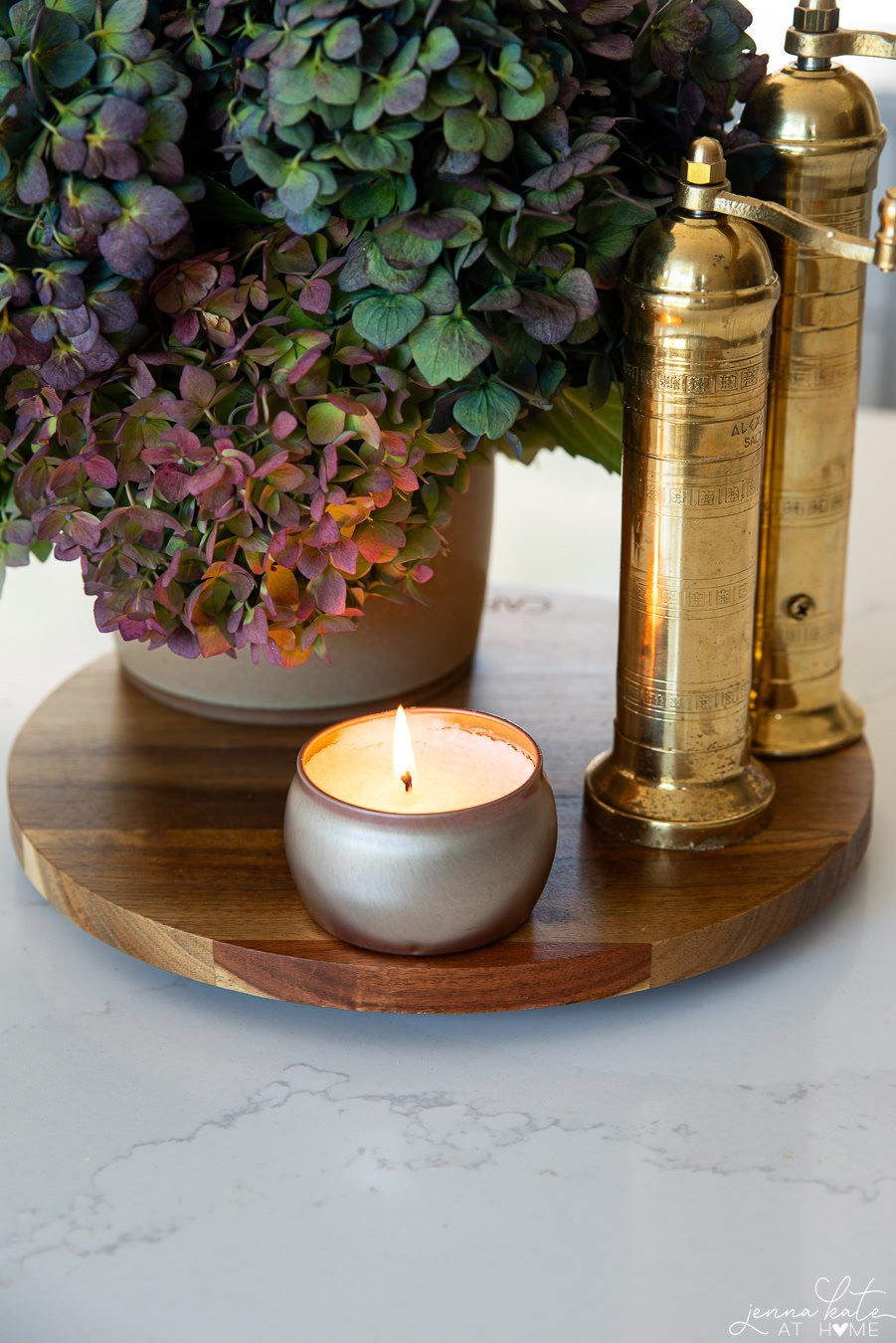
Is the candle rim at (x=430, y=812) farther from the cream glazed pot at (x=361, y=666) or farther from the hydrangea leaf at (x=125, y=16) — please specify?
the hydrangea leaf at (x=125, y=16)

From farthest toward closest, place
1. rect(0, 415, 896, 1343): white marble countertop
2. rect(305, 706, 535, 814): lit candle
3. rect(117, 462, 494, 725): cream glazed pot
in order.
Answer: rect(117, 462, 494, 725): cream glazed pot
rect(305, 706, 535, 814): lit candle
rect(0, 415, 896, 1343): white marble countertop

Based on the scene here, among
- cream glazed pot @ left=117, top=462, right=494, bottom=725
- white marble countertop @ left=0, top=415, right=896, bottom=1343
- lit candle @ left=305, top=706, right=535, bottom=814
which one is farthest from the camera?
cream glazed pot @ left=117, top=462, right=494, bottom=725

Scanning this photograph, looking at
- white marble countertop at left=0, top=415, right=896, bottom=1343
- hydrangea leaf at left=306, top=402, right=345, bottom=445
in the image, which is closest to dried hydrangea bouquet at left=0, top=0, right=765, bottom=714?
hydrangea leaf at left=306, top=402, right=345, bottom=445

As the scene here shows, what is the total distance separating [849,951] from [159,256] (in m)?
0.35

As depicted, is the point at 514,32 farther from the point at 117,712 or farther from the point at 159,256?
the point at 117,712

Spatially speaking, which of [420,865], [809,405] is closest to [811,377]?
[809,405]

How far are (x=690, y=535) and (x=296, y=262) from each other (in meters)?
0.17

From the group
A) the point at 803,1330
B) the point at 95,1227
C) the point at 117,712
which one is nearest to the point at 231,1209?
the point at 95,1227

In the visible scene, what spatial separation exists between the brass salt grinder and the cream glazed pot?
0.38 feet

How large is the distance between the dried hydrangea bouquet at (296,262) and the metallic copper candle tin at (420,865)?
0.09 meters

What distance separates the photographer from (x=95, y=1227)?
0.45 meters

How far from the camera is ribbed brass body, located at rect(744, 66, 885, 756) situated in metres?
0.58

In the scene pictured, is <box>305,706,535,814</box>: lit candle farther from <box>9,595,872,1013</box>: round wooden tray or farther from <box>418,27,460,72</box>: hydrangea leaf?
<box>418,27,460,72</box>: hydrangea leaf

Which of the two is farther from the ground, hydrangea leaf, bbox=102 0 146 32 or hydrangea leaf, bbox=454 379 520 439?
hydrangea leaf, bbox=102 0 146 32
